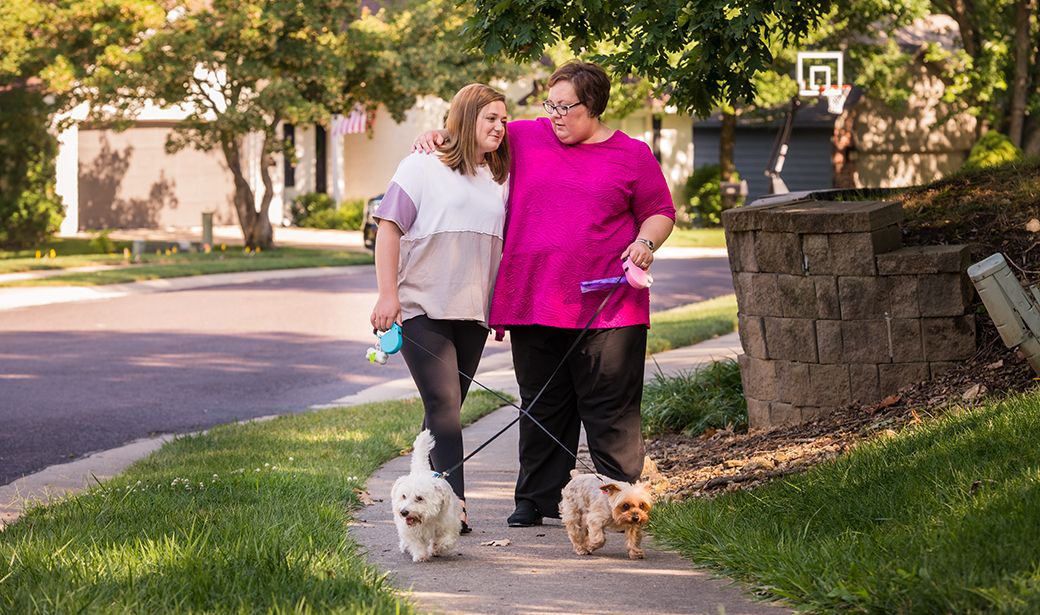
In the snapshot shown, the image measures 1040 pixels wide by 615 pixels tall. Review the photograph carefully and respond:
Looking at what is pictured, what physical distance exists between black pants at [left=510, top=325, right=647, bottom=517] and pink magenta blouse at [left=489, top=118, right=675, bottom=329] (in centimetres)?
11

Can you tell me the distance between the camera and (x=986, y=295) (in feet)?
21.0

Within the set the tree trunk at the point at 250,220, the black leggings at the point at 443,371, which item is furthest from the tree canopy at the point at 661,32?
the tree trunk at the point at 250,220

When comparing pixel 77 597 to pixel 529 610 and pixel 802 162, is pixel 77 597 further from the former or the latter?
pixel 802 162

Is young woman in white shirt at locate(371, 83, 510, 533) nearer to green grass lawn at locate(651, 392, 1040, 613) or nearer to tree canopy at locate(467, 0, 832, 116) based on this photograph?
green grass lawn at locate(651, 392, 1040, 613)

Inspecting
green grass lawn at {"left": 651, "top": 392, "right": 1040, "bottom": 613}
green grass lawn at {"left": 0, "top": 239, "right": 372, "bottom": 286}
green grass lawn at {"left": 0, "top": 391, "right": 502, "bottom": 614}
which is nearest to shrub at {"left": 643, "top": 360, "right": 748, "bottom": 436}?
green grass lawn at {"left": 0, "top": 391, "right": 502, "bottom": 614}

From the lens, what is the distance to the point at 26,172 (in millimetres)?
30172

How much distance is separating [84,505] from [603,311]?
94.5 inches

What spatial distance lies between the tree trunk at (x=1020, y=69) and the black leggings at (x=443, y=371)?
19936 millimetres

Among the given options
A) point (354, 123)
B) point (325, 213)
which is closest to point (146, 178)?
point (325, 213)

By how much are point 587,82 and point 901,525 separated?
80.8 inches

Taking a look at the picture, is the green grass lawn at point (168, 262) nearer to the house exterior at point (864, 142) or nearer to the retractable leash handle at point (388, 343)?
the house exterior at point (864, 142)

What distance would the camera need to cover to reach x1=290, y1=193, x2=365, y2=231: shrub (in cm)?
3978

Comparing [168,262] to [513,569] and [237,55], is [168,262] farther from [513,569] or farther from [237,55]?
[513,569]

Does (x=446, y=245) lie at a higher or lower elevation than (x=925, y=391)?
higher
